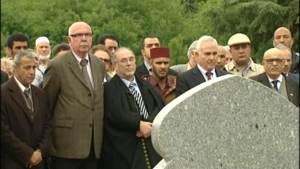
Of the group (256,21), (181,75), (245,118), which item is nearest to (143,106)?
→ (181,75)

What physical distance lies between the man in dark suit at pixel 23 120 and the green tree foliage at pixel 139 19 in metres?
20.4

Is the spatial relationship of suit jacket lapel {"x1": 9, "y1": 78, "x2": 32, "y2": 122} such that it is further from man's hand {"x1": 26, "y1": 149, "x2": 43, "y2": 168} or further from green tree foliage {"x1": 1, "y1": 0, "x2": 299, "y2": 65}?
green tree foliage {"x1": 1, "y1": 0, "x2": 299, "y2": 65}

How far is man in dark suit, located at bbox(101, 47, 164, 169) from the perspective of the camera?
332 inches

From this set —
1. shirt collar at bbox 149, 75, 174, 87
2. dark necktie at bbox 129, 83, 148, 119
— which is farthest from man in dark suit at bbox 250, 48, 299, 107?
dark necktie at bbox 129, 83, 148, 119

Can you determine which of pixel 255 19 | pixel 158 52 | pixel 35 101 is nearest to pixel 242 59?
pixel 158 52

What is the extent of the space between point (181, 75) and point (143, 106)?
565 millimetres

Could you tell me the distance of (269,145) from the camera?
25.3ft

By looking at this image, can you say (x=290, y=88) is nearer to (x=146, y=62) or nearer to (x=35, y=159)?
(x=146, y=62)

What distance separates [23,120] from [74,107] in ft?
2.07

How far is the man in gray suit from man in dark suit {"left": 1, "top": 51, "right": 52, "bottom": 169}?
23cm

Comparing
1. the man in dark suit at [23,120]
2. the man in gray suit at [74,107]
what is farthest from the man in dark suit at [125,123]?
the man in dark suit at [23,120]

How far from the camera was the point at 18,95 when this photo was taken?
7902 millimetres

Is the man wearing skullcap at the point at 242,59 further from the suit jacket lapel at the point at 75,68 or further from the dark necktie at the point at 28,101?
the dark necktie at the point at 28,101

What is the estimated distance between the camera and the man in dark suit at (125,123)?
27.7ft
